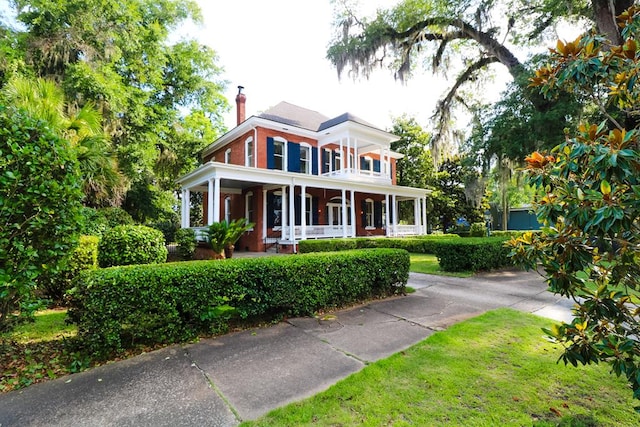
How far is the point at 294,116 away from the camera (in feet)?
61.2

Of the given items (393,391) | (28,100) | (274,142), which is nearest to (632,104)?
(393,391)

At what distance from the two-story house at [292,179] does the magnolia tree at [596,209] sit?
37.5 feet

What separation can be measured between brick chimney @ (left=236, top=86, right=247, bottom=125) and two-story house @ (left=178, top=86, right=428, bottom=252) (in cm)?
5

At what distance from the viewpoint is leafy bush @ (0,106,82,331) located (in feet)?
9.45

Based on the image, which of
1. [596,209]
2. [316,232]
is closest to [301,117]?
[316,232]

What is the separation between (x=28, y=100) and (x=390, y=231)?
56.6 ft

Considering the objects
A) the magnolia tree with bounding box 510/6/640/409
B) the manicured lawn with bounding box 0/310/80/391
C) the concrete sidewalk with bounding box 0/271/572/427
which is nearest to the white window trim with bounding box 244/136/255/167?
the manicured lawn with bounding box 0/310/80/391

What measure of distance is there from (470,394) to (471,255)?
7356 millimetres

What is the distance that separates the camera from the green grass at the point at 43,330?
161 inches

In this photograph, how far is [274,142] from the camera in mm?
16406

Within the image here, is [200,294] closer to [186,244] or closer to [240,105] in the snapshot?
[186,244]

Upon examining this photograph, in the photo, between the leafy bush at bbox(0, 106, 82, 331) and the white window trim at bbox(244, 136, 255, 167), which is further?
the white window trim at bbox(244, 136, 255, 167)

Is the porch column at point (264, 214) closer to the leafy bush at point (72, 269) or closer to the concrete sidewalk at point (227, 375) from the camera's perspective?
Answer: the leafy bush at point (72, 269)

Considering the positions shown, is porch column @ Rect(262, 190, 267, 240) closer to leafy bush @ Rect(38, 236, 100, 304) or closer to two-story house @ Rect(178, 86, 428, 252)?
two-story house @ Rect(178, 86, 428, 252)
